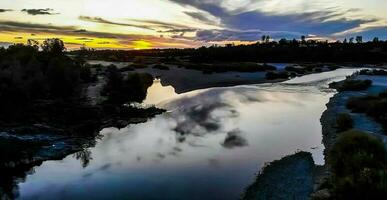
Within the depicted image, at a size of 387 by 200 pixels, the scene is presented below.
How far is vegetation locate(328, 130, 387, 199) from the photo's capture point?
14.3 meters

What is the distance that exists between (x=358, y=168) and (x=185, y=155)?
395 inches

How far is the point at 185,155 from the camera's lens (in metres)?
23.7

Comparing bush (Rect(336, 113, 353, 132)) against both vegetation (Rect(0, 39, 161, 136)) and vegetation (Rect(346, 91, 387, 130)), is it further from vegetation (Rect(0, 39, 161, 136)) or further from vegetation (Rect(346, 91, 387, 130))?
vegetation (Rect(0, 39, 161, 136))

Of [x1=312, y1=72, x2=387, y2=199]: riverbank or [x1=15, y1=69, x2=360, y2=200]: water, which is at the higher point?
[x1=312, y1=72, x2=387, y2=199]: riverbank

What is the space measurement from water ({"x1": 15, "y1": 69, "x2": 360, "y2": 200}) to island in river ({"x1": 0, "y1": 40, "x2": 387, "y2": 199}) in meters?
0.05

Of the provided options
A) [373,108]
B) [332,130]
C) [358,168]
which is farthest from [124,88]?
[358,168]

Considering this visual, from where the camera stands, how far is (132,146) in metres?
26.2

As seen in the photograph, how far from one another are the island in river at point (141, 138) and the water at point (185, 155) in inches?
2.0

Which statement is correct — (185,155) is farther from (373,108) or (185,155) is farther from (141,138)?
(373,108)

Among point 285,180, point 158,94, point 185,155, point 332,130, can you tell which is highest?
point 332,130

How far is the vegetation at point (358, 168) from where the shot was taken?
46.8ft

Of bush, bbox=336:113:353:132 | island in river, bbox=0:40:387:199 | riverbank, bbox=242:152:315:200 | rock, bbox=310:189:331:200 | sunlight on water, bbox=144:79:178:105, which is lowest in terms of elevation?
sunlight on water, bbox=144:79:178:105

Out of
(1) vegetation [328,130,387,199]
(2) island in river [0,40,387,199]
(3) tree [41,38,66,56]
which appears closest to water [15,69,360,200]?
(2) island in river [0,40,387,199]

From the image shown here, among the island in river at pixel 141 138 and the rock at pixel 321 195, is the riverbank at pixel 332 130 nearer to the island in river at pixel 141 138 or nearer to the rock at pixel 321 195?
the rock at pixel 321 195
